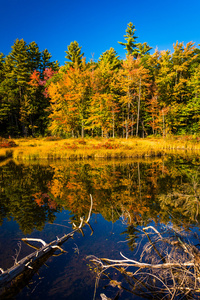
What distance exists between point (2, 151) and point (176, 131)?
31.5 metres

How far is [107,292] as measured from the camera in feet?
12.0

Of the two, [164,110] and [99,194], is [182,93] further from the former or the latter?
[99,194]

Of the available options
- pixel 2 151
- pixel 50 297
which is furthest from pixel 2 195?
pixel 2 151

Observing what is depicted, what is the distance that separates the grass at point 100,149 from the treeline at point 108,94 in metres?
4.89

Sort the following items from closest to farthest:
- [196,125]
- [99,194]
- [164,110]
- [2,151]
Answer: [99,194] < [2,151] < [164,110] < [196,125]

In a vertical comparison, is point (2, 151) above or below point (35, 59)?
below

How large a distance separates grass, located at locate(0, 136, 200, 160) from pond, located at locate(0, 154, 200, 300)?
978 cm

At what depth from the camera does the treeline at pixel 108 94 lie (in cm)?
3189

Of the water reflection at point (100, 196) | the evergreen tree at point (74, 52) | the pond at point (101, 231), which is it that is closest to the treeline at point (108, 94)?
the evergreen tree at point (74, 52)

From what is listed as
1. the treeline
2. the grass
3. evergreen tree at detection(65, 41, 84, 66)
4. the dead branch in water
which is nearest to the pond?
the dead branch in water

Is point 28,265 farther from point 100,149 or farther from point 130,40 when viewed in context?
point 130,40

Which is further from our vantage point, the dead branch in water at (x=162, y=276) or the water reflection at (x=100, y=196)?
the water reflection at (x=100, y=196)

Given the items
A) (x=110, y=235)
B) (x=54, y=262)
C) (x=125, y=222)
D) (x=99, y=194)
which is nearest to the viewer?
(x=54, y=262)

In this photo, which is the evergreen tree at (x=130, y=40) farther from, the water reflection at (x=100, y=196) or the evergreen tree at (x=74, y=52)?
the water reflection at (x=100, y=196)
